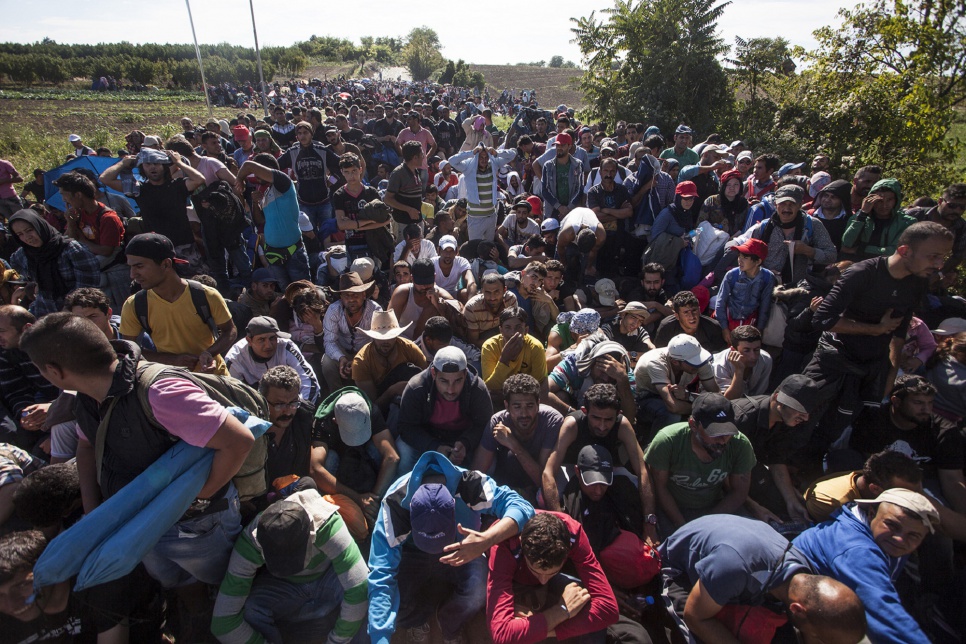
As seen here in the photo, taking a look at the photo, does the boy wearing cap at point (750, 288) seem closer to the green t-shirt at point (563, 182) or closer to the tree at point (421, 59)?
the green t-shirt at point (563, 182)

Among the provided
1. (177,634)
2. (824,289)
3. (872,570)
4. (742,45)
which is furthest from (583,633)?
(742,45)

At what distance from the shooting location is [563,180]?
7465 millimetres

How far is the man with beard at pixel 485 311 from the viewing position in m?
4.75

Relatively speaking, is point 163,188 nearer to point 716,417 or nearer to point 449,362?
point 449,362

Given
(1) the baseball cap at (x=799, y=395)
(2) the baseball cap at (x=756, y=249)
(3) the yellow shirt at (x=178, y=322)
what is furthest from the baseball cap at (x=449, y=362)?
(2) the baseball cap at (x=756, y=249)

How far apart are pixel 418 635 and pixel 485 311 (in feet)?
8.92

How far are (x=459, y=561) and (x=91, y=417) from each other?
1848 millimetres

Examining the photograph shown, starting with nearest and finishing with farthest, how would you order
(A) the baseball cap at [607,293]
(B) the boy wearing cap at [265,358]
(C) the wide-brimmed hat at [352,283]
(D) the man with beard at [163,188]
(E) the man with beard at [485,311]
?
(B) the boy wearing cap at [265,358], (C) the wide-brimmed hat at [352,283], (E) the man with beard at [485,311], (D) the man with beard at [163,188], (A) the baseball cap at [607,293]

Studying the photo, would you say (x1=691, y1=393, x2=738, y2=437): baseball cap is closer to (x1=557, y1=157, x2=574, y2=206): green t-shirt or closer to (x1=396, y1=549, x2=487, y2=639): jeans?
(x1=396, y1=549, x2=487, y2=639): jeans

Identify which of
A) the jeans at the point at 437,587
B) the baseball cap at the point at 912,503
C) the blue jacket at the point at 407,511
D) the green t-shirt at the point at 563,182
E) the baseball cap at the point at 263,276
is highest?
the green t-shirt at the point at 563,182

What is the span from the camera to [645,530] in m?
3.31

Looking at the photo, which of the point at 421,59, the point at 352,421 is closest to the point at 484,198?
the point at 352,421

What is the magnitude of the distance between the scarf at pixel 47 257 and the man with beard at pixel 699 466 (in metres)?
5.11

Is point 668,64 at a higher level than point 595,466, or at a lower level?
higher
